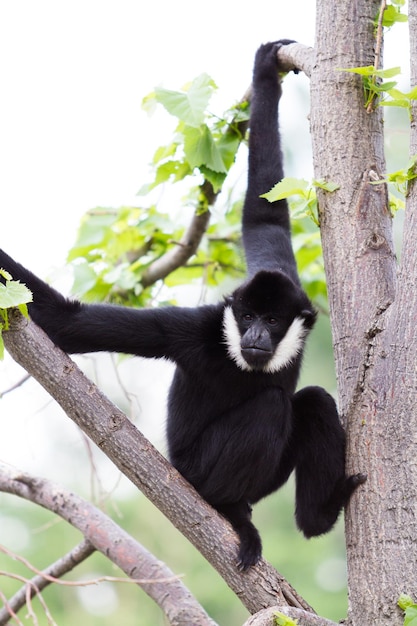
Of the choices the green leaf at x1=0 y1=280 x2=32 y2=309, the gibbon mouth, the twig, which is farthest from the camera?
the gibbon mouth

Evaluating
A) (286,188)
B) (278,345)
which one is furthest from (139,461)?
(286,188)

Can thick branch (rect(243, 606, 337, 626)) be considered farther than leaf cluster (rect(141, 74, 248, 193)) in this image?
No

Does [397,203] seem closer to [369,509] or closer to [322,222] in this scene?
[322,222]

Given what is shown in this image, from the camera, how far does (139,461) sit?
3.27 m

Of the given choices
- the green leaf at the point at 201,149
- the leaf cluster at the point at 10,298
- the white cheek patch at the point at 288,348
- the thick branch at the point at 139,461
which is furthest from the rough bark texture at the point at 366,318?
the leaf cluster at the point at 10,298

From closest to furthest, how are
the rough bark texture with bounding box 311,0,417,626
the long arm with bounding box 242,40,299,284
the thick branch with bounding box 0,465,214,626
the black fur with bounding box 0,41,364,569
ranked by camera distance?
the rough bark texture with bounding box 311,0,417,626, the black fur with bounding box 0,41,364,569, the thick branch with bounding box 0,465,214,626, the long arm with bounding box 242,40,299,284

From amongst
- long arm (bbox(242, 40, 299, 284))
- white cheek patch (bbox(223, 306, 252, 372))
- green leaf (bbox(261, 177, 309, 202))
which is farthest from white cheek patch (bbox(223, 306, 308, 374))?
green leaf (bbox(261, 177, 309, 202))

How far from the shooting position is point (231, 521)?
13.1 ft

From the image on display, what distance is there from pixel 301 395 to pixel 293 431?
221mm

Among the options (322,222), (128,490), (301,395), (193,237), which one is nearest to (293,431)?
(301,395)

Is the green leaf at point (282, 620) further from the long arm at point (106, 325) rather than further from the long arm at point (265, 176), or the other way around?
the long arm at point (265, 176)

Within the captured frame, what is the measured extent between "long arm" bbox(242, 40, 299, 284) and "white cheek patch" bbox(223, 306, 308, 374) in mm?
428

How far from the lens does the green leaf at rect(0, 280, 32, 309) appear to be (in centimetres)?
291

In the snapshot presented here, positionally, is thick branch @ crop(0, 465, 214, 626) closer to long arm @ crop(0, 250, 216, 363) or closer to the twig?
long arm @ crop(0, 250, 216, 363)
